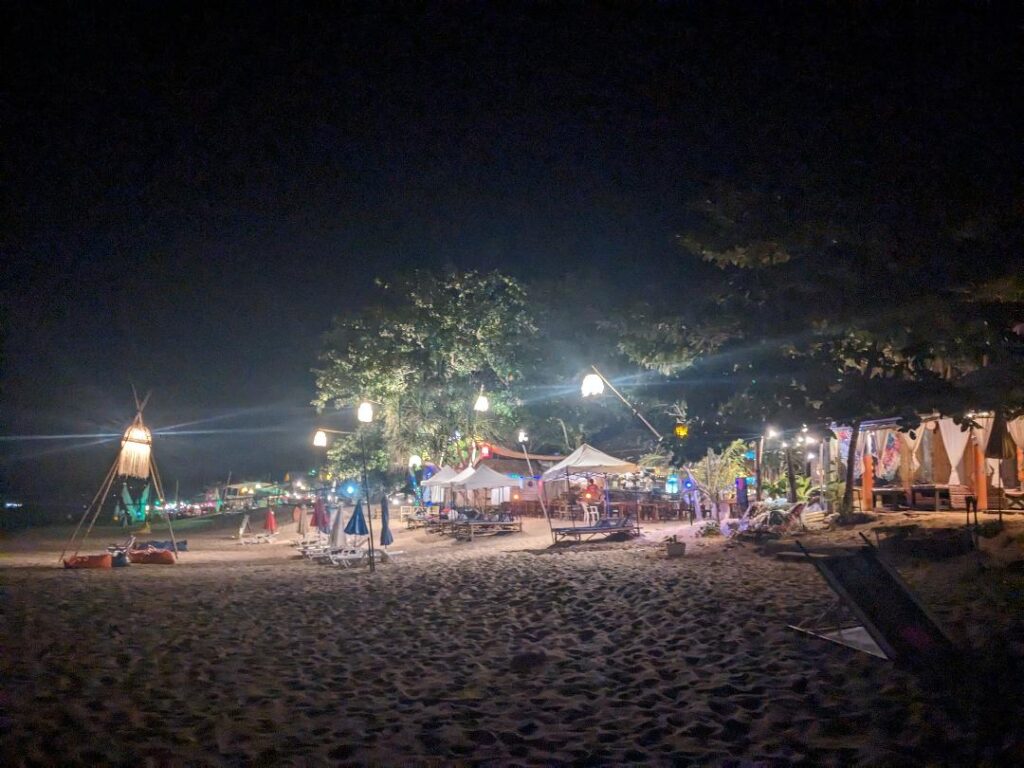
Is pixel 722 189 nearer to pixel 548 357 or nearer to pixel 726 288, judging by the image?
pixel 726 288

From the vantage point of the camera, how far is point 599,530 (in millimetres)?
17469

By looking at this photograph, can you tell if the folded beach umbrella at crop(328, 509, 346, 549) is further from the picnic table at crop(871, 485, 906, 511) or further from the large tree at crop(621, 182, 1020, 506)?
the picnic table at crop(871, 485, 906, 511)

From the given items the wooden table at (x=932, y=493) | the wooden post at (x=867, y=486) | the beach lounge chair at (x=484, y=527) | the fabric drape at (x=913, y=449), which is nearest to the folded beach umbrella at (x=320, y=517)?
the beach lounge chair at (x=484, y=527)

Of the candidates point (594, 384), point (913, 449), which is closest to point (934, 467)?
point (913, 449)

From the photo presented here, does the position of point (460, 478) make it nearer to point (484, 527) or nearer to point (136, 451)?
point (484, 527)

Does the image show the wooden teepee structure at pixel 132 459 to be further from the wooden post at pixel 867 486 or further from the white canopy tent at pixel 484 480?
the wooden post at pixel 867 486

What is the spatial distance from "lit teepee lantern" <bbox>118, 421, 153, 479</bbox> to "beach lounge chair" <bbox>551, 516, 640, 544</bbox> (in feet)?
32.5

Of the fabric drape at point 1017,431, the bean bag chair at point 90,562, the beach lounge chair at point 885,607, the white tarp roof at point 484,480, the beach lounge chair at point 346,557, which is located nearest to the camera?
the beach lounge chair at point 885,607

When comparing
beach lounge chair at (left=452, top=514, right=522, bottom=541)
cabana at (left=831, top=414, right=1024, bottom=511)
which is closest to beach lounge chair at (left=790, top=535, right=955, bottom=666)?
cabana at (left=831, top=414, right=1024, bottom=511)

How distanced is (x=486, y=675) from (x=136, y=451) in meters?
12.8

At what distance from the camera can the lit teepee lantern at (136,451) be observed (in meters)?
15.1

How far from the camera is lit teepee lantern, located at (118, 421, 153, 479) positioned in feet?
49.7

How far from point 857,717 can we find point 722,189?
6.37 metres

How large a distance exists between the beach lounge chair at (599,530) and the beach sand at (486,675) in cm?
595
